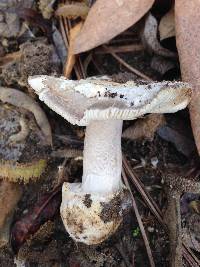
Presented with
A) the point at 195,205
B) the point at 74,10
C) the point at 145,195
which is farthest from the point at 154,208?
the point at 74,10

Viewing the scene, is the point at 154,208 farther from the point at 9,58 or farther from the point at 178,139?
the point at 9,58

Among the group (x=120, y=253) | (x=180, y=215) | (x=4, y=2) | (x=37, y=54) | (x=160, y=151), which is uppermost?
(x=4, y=2)

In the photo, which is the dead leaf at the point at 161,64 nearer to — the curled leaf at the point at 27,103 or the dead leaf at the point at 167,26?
the dead leaf at the point at 167,26

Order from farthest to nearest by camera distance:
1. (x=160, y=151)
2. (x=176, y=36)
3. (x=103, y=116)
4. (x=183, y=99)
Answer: (x=160, y=151) → (x=176, y=36) → (x=183, y=99) → (x=103, y=116)

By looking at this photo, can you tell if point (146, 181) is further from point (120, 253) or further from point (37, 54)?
point (37, 54)

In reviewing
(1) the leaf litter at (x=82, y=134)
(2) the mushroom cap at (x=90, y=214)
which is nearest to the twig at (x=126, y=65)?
(1) the leaf litter at (x=82, y=134)

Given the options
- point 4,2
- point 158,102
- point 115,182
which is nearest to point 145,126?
point 115,182

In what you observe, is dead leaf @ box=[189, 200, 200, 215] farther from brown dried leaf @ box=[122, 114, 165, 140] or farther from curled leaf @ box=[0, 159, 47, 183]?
curled leaf @ box=[0, 159, 47, 183]
